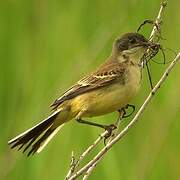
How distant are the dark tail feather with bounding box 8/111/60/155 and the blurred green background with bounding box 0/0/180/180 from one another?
39mm

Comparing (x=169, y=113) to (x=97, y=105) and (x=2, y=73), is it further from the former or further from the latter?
(x=2, y=73)

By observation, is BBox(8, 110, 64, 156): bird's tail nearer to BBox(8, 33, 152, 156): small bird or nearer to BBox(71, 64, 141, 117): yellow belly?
BBox(8, 33, 152, 156): small bird

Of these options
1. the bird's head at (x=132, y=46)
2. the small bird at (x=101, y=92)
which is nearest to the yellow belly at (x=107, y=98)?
the small bird at (x=101, y=92)

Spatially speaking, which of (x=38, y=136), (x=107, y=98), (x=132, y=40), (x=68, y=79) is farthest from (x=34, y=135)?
(x=132, y=40)

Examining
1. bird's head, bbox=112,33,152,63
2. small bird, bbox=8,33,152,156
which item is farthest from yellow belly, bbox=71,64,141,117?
bird's head, bbox=112,33,152,63

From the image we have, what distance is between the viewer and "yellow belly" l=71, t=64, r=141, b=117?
265cm

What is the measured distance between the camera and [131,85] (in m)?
2.66

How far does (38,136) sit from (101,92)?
0.43 m

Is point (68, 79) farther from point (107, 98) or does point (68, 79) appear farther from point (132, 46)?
point (132, 46)

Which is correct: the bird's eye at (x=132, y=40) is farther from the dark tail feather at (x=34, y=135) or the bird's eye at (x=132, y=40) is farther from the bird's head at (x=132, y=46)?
the dark tail feather at (x=34, y=135)

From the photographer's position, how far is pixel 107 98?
271 cm

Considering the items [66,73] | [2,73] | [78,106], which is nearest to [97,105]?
[78,106]

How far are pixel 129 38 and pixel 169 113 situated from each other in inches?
22.9

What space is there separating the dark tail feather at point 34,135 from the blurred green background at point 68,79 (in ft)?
0.13
